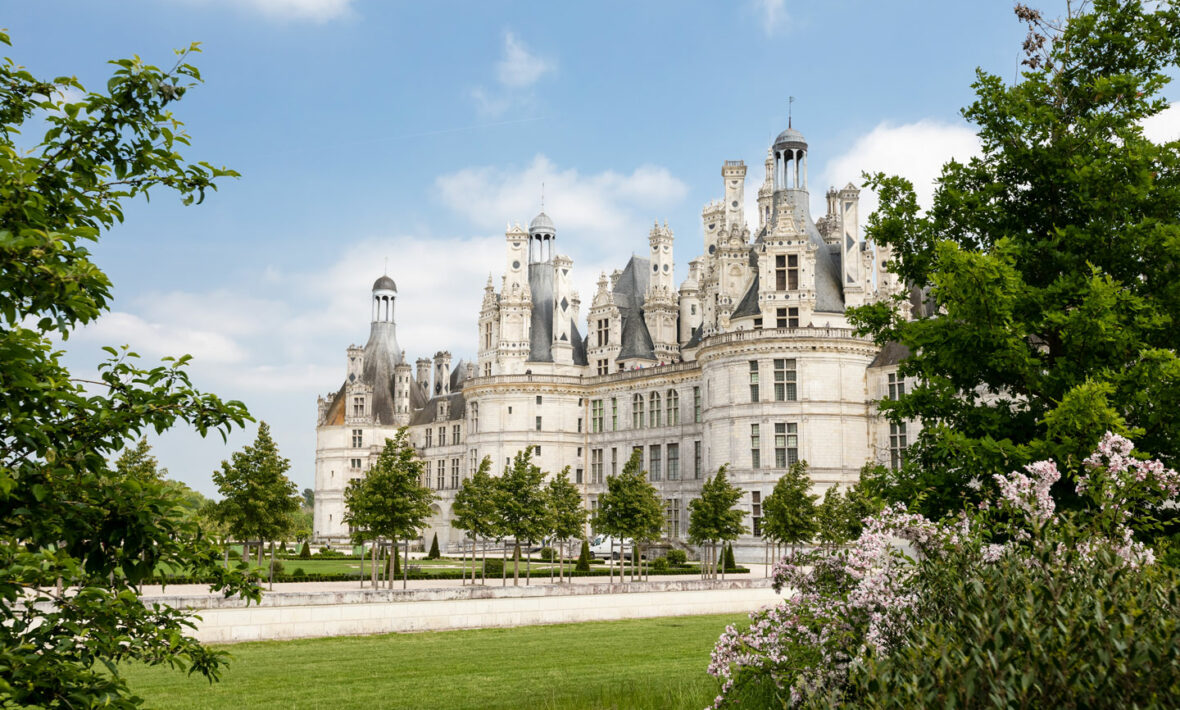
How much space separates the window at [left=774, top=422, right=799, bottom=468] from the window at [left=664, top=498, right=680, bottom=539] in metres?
10.2

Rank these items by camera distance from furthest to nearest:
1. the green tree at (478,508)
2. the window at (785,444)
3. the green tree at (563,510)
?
the window at (785,444) < the green tree at (563,510) < the green tree at (478,508)

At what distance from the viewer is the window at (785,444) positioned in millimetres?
52531

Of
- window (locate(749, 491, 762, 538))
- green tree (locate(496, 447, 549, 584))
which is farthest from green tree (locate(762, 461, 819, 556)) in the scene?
green tree (locate(496, 447, 549, 584))

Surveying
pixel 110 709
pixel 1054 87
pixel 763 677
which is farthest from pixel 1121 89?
pixel 110 709

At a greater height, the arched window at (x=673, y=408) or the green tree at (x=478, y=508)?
the arched window at (x=673, y=408)

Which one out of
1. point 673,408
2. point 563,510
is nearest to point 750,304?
point 673,408

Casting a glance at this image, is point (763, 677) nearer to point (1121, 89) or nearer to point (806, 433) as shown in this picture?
point (1121, 89)

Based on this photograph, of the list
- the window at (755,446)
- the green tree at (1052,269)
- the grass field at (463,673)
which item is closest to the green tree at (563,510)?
the window at (755,446)

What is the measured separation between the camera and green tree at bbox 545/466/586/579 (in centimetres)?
4250

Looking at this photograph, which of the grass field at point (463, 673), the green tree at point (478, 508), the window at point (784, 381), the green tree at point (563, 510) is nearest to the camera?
the grass field at point (463, 673)

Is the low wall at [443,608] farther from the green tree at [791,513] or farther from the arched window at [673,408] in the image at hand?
the arched window at [673,408]

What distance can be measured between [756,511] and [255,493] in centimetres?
2789

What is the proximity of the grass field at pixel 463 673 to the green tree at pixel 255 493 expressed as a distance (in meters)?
14.4

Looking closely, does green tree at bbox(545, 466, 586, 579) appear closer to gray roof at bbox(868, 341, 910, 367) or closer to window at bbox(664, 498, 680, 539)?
window at bbox(664, 498, 680, 539)
